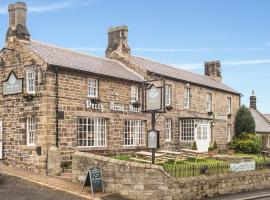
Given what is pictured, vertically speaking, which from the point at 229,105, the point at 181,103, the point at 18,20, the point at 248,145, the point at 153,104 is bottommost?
the point at 248,145

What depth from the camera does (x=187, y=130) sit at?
1276 inches

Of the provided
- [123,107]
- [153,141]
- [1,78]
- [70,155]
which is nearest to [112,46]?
[123,107]

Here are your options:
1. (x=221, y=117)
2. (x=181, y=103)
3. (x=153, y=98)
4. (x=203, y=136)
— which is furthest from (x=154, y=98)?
(x=221, y=117)

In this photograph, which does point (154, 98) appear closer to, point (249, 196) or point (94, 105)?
point (94, 105)

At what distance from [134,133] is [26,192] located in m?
10.9

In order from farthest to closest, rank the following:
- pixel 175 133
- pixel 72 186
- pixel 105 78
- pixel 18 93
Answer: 1. pixel 175 133
2. pixel 105 78
3. pixel 18 93
4. pixel 72 186

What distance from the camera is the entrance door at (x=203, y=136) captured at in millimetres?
33047

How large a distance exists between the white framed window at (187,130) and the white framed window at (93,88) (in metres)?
10.1

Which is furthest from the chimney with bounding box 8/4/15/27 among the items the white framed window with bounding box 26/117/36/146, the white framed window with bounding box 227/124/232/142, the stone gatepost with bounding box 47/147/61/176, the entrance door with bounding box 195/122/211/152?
the white framed window with bounding box 227/124/232/142

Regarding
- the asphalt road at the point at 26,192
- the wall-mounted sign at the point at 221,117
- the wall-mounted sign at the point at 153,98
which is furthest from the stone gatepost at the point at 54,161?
the wall-mounted sign at the point at 221,117

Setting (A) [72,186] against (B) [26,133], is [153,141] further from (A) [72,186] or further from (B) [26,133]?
(B) [26,133]

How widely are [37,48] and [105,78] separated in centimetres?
438

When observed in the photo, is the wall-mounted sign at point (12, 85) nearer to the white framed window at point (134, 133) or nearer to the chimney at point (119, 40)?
the white framed window at point (134, 133)

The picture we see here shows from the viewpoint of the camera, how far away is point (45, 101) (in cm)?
2152
